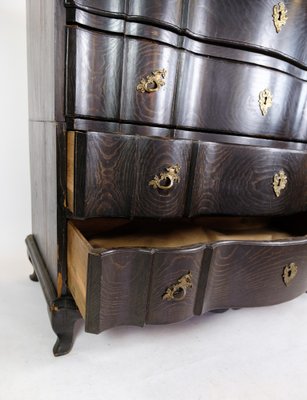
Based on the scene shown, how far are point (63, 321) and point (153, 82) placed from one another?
614mm

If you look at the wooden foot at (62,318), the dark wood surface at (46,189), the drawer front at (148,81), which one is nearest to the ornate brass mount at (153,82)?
the drawer front at (148,81)

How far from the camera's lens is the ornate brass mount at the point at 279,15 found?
2.17ft

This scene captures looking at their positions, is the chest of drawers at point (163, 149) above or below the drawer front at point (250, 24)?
below

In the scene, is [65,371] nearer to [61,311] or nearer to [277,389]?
[61,311]

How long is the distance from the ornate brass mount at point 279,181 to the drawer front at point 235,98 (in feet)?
0.44

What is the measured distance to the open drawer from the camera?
504 millimetres

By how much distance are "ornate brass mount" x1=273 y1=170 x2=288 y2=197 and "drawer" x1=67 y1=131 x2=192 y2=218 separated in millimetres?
261

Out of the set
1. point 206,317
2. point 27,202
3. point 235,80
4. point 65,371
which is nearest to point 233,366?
point 206,317

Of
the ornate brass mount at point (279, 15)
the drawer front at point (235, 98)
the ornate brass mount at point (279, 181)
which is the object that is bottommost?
the ornate brass mount at point (279, 181)

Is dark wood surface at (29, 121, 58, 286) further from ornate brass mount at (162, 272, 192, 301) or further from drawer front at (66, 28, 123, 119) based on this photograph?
ornate brass mount at (162, 272, 192, 301)

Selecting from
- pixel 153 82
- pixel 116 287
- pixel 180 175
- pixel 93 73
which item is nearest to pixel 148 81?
pixel 153 82

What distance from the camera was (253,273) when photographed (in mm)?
642

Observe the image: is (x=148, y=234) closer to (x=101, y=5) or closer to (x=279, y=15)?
(x=101, y=5)

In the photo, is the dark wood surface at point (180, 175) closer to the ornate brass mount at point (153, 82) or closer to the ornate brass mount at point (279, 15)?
the ornate brass mount at point (153, 82)
